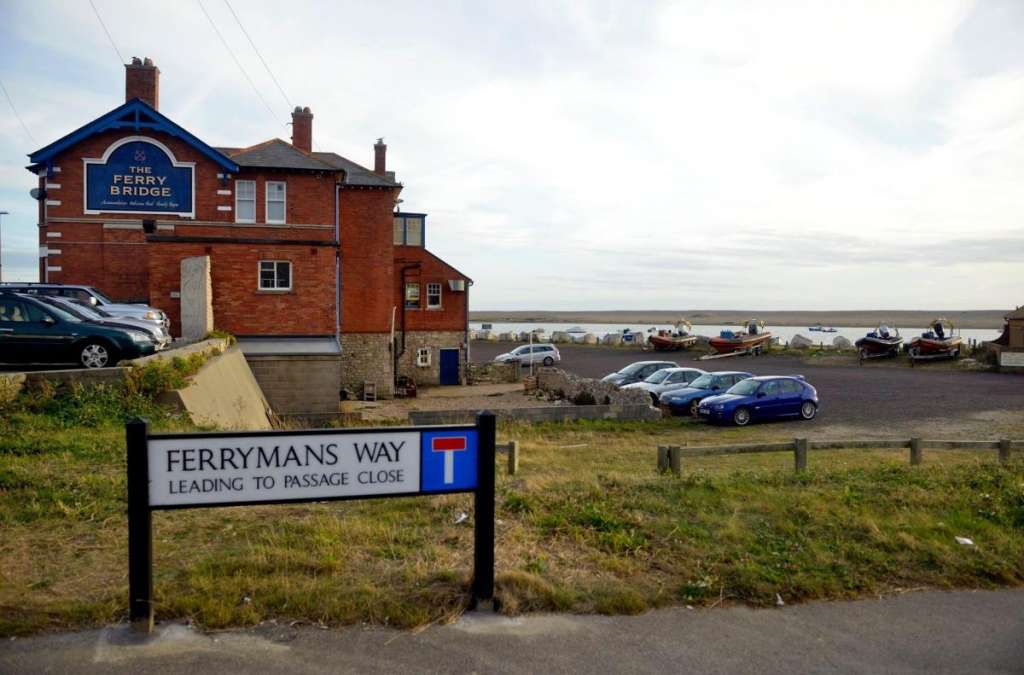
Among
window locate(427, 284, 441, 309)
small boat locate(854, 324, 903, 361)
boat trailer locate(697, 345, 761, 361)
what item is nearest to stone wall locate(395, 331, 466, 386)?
window locate(427, 284, 441, 309)

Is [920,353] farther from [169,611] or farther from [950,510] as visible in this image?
[169,611]

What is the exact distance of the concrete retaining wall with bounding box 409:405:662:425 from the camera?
2172 cm

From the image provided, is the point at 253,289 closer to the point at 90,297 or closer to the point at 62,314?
the point at 90,297

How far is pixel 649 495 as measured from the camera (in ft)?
28.3

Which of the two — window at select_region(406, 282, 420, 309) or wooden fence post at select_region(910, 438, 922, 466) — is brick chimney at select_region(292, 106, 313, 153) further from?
wooden fence post at select_region(910, 438, 922, 466)

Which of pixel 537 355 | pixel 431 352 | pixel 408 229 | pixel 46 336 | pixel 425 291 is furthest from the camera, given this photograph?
pixel 537 355

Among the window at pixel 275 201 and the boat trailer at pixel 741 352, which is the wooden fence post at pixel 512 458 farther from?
the boat trailer at pixel 741 352

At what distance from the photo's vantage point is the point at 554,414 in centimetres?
2341

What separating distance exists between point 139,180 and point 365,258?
993 centimetres

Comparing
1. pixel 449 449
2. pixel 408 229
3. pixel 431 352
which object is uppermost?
pixel 408 229

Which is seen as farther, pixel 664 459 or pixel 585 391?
pixel 585 391

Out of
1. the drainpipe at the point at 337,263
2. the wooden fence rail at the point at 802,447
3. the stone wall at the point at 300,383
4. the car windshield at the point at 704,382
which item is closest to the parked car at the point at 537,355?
the drainpipe at the point at 337,263

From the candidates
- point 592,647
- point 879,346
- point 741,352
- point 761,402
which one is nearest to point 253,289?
point 761,402

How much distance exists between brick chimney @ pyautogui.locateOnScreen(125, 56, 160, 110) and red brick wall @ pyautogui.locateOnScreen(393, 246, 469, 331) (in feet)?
46.5
